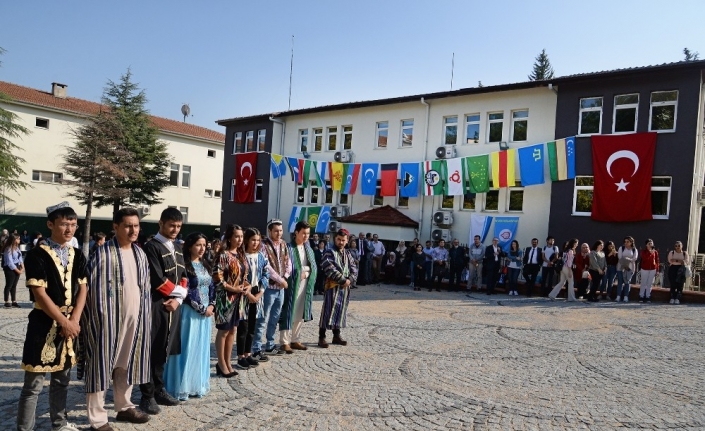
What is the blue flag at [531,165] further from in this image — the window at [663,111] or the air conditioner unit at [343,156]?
the air conditioner unit at [343,156]

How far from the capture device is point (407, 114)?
2570cm

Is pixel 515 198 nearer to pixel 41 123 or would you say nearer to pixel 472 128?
pixel 472 128

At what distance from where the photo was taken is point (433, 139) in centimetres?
2458

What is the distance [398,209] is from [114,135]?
1760 centimetres

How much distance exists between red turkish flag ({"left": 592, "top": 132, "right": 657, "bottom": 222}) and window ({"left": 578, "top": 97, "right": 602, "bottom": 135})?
0.81 meters

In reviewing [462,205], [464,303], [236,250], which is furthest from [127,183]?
[236,250]

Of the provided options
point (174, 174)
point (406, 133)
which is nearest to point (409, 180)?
point (406, 133)

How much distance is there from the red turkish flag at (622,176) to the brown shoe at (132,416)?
17508mm

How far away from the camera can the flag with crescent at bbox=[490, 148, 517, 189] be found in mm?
20812

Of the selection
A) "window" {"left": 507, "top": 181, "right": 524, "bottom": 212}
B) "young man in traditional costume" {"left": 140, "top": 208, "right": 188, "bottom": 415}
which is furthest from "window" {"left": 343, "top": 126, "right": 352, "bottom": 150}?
"young man in traditional costume" {"left": 140, "top": 208, "right": 188, "bottom": 415}

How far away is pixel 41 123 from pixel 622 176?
116ft

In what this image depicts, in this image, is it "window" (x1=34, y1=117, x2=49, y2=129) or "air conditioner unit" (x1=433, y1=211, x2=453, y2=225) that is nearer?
"air conditioner unit" (x1=433, y1=211, x2=453, y2=225)

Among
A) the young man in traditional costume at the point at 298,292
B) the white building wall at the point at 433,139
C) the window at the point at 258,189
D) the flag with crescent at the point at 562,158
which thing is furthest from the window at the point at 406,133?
the young man in traditional costume at the point at 298,292

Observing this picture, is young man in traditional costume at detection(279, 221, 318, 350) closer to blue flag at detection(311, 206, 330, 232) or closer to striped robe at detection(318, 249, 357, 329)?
striped robe at detection(318, 249, 357, 329)
